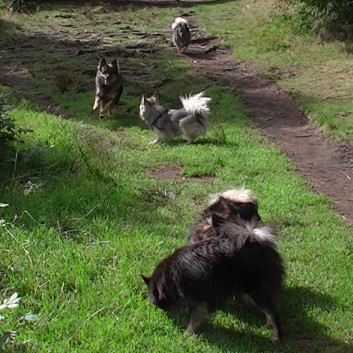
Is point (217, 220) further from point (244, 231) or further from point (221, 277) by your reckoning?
point (221, 277)

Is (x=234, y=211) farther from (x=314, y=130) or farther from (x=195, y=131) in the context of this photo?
(x=314, y=130)

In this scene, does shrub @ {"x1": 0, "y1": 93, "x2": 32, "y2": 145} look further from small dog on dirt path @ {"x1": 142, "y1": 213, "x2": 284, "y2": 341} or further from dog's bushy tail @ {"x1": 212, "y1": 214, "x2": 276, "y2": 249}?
small dog on dirt path @ {"x1": 142, "y1": 213, "x2": 284, "y2": 341}

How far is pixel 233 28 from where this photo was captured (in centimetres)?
2161

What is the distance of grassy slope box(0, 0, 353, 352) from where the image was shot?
467 centimetres

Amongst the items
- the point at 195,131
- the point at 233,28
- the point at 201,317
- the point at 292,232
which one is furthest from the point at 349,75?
the point at 201,317

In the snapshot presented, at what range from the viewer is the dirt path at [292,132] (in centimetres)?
901

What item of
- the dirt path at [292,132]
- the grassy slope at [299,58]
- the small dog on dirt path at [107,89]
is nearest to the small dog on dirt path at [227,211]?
the dirt path at [292,132]

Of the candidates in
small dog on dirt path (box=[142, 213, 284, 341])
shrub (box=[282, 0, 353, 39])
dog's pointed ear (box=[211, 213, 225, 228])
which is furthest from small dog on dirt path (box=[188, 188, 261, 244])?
shrub (box=[282, 0, 353, 39])

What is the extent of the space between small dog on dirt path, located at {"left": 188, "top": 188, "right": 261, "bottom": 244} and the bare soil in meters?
2.18

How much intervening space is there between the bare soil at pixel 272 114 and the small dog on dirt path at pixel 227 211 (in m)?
2.18

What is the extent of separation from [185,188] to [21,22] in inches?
669

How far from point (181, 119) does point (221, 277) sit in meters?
6.71

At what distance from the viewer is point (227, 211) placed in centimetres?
540

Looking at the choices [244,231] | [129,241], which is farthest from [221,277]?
[129,241]
